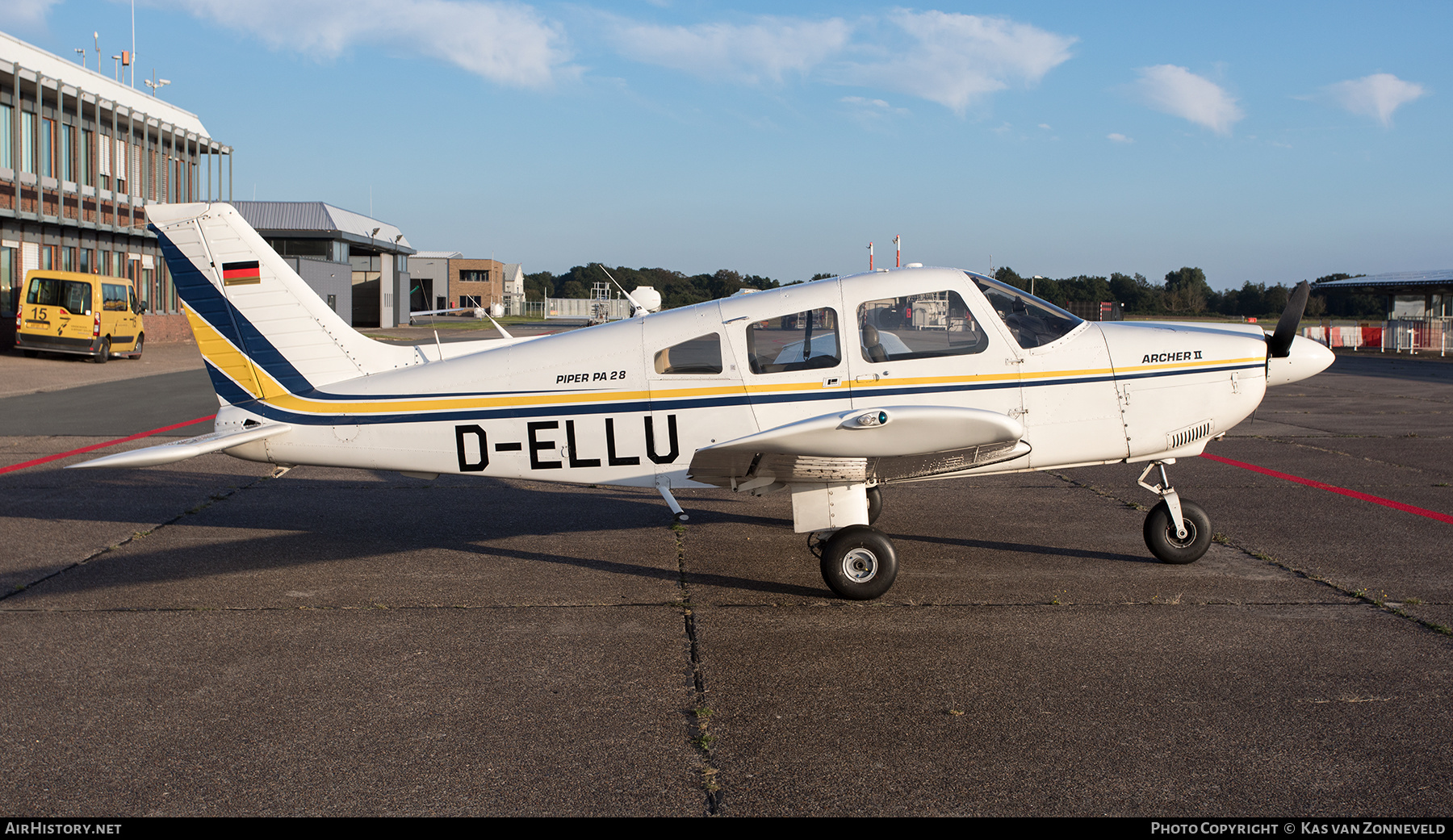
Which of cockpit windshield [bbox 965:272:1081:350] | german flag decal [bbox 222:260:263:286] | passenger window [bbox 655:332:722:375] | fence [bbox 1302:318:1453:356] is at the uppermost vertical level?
fence [bbox 1302:318:1453:356]

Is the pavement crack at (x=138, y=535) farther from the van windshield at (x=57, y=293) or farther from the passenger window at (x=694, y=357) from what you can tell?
the van windshield at (x=57, y=293)

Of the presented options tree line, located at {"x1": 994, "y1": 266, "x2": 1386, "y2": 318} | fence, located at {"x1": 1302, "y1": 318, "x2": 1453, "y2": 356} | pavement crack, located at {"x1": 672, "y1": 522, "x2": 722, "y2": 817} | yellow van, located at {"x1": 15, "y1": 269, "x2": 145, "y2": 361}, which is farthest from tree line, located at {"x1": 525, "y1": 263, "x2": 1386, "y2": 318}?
pavement crack, located at {"x1": 672, "y1": 522, "x2": 722, "y2": 817}

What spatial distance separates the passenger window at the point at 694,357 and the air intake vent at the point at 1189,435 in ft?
10.6

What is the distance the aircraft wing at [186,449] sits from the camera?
648cm

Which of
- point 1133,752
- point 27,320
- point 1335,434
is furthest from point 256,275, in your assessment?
point 27,320

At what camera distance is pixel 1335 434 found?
15.3 m

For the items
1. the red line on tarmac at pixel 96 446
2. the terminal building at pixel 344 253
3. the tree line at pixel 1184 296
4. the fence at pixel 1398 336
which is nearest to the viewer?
the red line on tarmac at pixel 96 446

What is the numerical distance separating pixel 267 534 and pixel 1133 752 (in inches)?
281

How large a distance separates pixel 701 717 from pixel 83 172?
38.7 metres

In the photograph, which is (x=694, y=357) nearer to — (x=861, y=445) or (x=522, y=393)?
(x=522, y=393)

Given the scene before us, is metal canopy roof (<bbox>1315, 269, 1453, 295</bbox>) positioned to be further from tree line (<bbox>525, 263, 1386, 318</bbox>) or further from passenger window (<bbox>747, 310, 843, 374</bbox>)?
passenger window (<bbox>747, 310, 843, 374</bbox>)

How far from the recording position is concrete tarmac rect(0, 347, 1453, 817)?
13.2 feet

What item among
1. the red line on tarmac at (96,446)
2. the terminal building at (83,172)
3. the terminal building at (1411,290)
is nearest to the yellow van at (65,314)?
the terminal building at (83,172)

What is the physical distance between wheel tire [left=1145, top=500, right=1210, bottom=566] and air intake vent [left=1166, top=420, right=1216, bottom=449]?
52 cm
